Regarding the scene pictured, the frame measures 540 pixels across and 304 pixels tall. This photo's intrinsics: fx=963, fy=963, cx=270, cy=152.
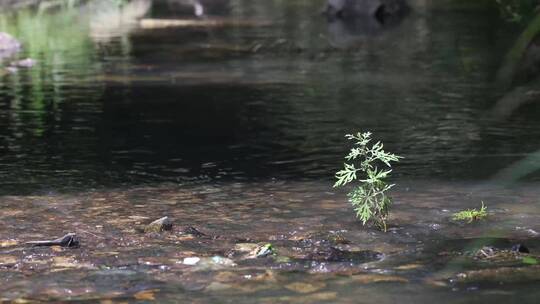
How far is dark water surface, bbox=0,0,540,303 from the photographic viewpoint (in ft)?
17.9

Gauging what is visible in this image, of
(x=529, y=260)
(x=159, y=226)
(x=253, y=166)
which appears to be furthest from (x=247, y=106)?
(x=529, y=260)

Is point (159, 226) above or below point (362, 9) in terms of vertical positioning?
above

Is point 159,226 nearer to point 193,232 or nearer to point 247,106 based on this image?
point 193,232

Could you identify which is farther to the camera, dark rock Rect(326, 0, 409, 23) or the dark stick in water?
dark rock Rect(326, 0, 409, 23)

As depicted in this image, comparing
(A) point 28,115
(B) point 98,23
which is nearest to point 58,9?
(B) point 98,23

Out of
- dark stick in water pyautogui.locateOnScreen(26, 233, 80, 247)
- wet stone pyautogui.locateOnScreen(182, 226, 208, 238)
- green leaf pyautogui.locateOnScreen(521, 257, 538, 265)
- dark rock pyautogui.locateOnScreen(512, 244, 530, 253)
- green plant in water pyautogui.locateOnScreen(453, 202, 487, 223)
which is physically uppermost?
dark stick in water pyautogui.locateOnScreen(26, 233, 80, 247)

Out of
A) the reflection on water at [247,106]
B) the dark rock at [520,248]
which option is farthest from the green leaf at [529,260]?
the reflection on water at [247,106]

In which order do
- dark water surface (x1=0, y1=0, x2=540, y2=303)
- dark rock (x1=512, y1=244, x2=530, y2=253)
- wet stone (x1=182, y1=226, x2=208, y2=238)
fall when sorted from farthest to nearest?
wet stone (x1=182, y1=226, x2=208, y2=238)
dark rock (x1=512, y1=244, x2=530, y2=253)
dark water surface (x1=0, y1=0, x2=540, y2=303)

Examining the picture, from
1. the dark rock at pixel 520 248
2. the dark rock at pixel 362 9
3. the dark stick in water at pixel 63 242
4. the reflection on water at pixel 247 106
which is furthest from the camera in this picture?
the dark rock at pixel 362 9

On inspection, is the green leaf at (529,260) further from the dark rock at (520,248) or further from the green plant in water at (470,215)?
the green plant in water at (470,215)

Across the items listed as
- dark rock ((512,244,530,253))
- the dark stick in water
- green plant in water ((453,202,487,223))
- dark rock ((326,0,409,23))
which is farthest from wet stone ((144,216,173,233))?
dark rock ((326,0,409,23))

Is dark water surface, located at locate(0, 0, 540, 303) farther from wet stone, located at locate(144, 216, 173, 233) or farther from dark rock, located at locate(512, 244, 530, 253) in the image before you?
dark rock, located at locate(512, 244, 530, 253)

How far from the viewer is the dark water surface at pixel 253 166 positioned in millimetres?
5445

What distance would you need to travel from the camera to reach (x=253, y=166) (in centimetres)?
898
